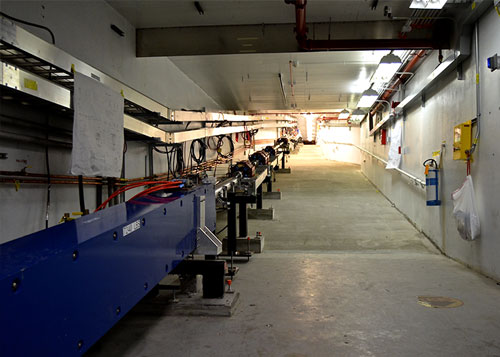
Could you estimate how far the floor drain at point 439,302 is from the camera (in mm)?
2881

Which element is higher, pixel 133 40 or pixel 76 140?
pixel 133 40

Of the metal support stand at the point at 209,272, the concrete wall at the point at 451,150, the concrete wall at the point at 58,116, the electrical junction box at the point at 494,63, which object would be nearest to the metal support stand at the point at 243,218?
the concrete wall at the point at 58,116

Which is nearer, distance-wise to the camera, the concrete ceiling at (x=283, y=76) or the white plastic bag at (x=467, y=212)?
the white plastic bag at (x=467, y=212)

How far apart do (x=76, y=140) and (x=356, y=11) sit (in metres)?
3.34

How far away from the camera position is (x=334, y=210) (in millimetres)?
7535

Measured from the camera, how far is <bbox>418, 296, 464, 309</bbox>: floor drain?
9.45 ft

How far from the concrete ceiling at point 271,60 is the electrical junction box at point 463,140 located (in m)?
1.16

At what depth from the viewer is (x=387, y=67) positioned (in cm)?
504

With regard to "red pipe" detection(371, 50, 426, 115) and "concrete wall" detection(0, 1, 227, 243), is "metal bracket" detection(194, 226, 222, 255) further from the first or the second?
"red pipe" detection(371, 50, 426, 115)

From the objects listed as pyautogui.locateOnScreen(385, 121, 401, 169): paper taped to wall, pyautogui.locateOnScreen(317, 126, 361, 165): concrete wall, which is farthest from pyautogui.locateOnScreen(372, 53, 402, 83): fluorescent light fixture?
pyautogui.locateOnScreen(317, 126, 361, 165): concrete wall

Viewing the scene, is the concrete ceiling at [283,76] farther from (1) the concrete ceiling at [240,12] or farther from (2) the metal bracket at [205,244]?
(2) the metal bracket at [205,244]

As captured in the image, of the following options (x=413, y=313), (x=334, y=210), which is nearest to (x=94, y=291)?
(x=413, y=313)

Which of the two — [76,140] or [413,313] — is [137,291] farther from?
[413,313]

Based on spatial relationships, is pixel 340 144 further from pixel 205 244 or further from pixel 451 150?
pixel 205 244
